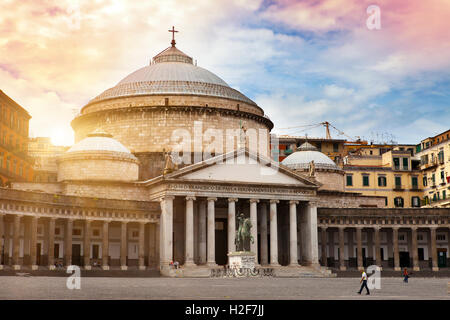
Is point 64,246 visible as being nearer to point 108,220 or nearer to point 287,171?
point 108,220

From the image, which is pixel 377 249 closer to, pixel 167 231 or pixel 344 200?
pixel 344 200

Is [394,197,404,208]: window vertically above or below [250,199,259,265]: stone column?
above

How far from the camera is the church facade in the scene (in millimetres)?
61562

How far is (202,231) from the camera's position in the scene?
217ft

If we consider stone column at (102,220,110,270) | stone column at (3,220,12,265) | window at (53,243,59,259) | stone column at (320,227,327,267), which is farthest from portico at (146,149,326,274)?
stone column at (3,220,12,265)

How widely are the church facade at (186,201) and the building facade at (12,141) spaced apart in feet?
12.2

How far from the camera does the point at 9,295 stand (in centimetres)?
Answer: 2545

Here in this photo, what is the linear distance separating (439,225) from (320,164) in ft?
53.2

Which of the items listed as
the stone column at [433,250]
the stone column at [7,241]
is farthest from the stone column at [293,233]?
the stone column at [7,241]

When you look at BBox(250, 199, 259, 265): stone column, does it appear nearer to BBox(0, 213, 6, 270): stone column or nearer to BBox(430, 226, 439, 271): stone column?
BBox(430, 226, 439, 271): stone column

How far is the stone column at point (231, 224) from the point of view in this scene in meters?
65.2

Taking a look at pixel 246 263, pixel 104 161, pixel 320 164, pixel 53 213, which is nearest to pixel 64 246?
pixel 53 213

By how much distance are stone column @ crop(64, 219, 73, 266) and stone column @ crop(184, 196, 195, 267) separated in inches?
426

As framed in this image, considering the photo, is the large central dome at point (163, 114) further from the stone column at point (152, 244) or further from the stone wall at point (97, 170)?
the stone column at point (152, 244)
